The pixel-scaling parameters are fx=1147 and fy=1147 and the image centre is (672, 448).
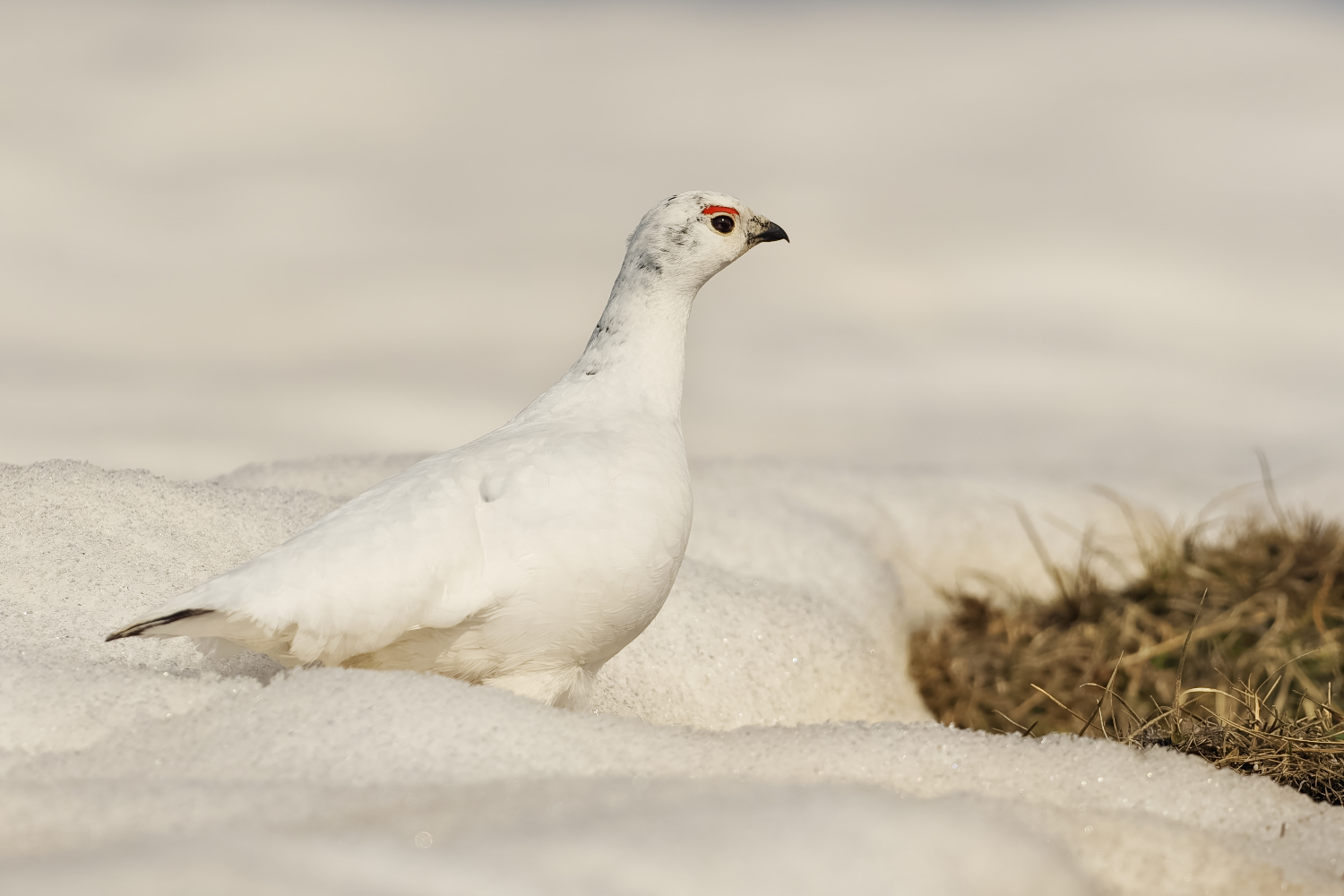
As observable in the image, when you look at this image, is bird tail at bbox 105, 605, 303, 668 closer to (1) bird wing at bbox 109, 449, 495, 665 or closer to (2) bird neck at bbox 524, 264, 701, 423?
(1) bird wing at bbox 109, 449, 495, 665

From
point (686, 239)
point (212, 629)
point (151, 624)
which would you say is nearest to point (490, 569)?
point (212, 629)

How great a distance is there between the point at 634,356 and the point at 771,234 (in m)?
0.57

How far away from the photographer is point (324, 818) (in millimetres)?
1853

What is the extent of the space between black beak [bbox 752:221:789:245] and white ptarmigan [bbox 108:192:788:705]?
2.22 feet

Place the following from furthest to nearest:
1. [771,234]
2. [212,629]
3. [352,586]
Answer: [771,234], [352,586], [212,629]

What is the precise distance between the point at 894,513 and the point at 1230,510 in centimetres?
187

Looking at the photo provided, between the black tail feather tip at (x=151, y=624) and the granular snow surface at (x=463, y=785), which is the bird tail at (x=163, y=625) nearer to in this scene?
the black tail feather tip at (x=151, y=624)

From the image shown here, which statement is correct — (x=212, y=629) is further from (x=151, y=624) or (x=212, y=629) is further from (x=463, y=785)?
(x=463, y=785)

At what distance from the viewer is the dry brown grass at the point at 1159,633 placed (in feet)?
15.0

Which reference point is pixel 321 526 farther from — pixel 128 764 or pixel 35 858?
pixel 35 858

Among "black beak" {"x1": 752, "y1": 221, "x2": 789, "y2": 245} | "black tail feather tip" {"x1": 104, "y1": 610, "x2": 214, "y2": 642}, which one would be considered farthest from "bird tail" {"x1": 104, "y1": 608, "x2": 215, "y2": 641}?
"black beak" {"x1": 752, "y1": 221, "x2": 789, "y2": 245}

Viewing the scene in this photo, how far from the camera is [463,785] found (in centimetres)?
205

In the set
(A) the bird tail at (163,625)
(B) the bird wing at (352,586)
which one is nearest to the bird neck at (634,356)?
(B) the bird wing at (352,586)

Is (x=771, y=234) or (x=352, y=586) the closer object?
(x=352, y=586)
